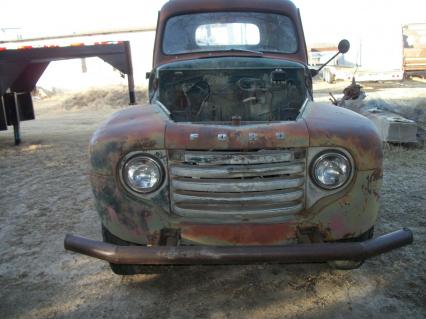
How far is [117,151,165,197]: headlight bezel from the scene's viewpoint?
2709 millimetres

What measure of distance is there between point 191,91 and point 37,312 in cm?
205

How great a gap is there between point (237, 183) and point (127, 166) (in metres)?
0.67

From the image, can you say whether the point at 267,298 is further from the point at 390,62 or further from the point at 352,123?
the point at 390,62

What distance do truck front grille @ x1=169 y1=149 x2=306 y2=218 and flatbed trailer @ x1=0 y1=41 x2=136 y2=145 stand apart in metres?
5.25

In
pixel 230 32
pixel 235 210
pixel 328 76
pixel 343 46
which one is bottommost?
pixel 235 210

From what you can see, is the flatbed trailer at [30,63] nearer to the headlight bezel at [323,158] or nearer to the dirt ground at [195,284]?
the dirt ground at [195,284]

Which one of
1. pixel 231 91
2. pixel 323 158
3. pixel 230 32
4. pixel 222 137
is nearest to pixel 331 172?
pixel 323 158

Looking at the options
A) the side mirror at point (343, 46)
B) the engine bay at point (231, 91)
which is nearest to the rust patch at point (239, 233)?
the engine bay at point (231, 91)

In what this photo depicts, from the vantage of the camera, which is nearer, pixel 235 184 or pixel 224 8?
pixel 235 184

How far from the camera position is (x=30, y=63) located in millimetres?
8352

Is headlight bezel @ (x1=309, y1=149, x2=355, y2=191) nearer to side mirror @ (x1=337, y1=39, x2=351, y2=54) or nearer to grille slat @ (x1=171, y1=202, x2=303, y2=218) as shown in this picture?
grille slat @ (x1=171, y1=202, x2=303, y2=218)

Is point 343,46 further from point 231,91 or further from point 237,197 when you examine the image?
point 237,197

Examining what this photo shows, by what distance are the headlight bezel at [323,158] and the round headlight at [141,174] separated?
91 centimetres

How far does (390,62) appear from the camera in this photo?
87.6 feet
